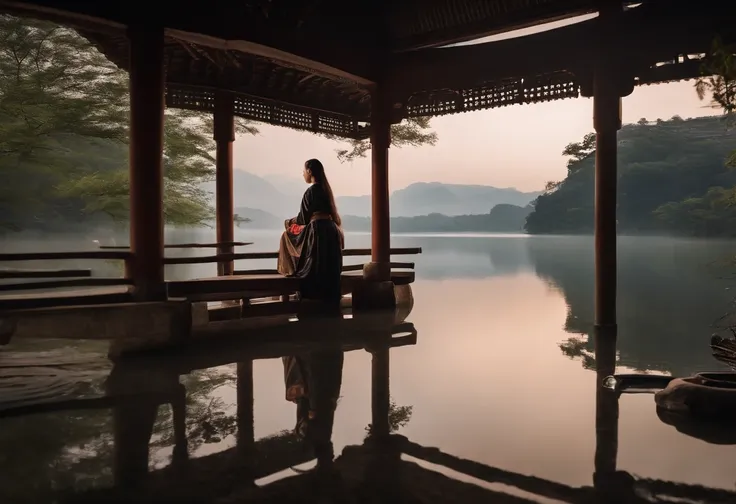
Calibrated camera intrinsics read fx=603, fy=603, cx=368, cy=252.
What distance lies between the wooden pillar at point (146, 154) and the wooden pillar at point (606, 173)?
5.03 m

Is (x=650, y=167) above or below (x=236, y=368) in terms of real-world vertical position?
above

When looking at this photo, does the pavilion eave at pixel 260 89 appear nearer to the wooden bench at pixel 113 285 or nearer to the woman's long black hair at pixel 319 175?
the woman's long black hair at pixel 319 175

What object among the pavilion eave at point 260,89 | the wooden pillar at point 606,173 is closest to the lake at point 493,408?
the wooden pillar at point 606,173

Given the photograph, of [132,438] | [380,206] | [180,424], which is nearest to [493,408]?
[180,424]

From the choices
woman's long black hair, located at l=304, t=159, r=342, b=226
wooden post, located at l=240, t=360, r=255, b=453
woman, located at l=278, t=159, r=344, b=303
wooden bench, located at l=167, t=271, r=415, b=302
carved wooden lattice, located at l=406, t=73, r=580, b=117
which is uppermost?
carved wooden lattice, located at l=406, t=73, r=580, b=117

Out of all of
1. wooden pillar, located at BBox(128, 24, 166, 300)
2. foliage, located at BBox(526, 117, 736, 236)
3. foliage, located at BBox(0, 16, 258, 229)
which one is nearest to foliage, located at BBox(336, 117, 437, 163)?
foliage, located at BBox(0, 16, 258, 229)

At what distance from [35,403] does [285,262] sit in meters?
4.37

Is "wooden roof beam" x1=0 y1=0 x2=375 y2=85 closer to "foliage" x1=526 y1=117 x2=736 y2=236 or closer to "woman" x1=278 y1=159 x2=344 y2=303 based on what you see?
"woman" x1=278 y1=159 x2=344 y2=303

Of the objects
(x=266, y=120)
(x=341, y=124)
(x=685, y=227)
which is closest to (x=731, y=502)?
(x=266, y=120)

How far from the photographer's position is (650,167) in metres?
52.7

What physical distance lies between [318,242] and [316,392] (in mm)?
3628

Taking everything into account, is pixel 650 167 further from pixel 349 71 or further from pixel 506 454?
pixel 506 454

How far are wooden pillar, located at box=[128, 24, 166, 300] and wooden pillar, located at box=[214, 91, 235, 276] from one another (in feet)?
11.0

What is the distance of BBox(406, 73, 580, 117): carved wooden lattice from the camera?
25.8 feet
